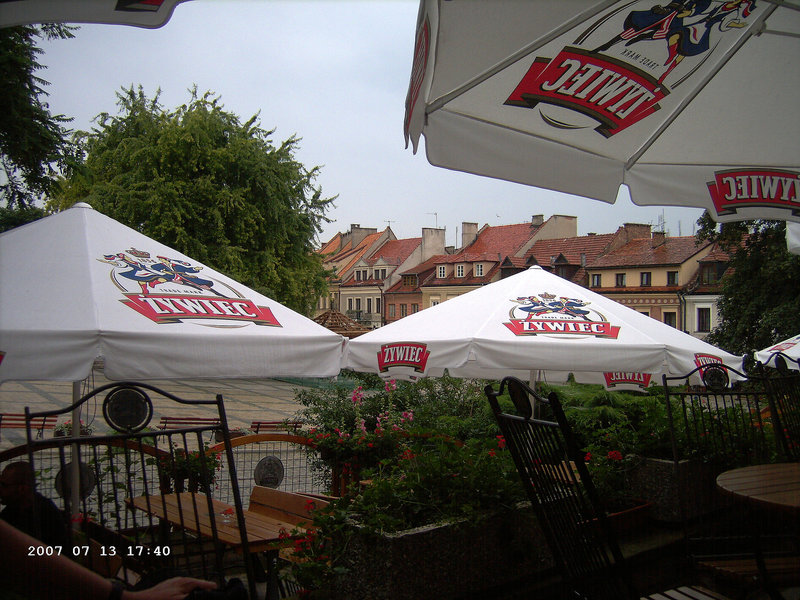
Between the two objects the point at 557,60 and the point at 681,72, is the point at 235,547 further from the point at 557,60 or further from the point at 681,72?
the point at 681,72

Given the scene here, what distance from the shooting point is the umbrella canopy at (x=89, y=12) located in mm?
1560

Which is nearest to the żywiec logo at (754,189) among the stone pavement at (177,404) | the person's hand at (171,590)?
the person's hand at (171,590)

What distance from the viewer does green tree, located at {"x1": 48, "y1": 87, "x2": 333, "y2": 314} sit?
2788 centimetres

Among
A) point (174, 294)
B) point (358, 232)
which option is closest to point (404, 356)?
point (174, 294)

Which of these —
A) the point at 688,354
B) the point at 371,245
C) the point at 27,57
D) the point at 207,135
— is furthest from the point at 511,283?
the point at 371,245

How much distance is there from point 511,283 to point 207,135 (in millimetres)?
25645

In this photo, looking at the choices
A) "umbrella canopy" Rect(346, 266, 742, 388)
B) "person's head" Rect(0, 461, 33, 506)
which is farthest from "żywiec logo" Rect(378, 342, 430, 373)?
"person's head" Rect(0, 461, 33, 506)

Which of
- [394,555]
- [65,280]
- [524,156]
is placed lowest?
[394,555]

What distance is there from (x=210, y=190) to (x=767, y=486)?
2847 cm

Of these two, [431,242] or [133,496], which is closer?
[133,496]

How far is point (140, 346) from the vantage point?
3.76 metres

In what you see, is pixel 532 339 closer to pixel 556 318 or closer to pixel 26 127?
pixel 556 318

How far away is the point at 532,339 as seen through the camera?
5.67 m

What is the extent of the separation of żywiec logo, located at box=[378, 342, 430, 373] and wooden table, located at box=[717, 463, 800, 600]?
304cm
